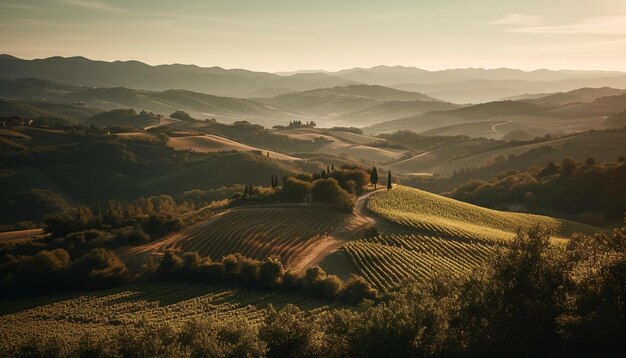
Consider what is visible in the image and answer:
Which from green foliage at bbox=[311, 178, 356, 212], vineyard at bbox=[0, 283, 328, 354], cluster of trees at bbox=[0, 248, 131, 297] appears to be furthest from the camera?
green foliage at bbox=[311, 178, 356, 212]

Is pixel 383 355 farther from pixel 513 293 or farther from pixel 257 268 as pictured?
pixel 257 268

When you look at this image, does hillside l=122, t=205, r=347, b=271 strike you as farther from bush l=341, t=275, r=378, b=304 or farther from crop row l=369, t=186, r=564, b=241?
bush l=341, t=275, r=378, b=304

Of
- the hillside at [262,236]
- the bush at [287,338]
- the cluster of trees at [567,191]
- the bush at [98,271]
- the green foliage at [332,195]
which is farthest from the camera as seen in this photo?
the cluster of trees at [567,191]

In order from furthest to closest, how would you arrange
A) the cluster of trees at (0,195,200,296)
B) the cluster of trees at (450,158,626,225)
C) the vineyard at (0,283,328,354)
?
the cluster of trees at (450,158,626,225) < the cluster of trees at (0,195,200,296) < the vineyard at (0,283,328,354)

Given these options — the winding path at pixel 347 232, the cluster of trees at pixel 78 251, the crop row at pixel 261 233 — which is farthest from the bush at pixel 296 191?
the cluster of trees at pixel 78 251

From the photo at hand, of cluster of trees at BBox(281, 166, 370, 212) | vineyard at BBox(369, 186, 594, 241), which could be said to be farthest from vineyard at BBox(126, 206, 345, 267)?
vineyard at BBox(369, 186, 594, 241)

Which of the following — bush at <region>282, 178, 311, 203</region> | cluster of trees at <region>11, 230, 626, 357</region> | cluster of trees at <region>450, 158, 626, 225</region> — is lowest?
cluster of trees at <region>450, 158, 626, 225</region>

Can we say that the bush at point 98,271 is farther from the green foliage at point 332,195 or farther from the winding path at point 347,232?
the green foliage at point 332,195
